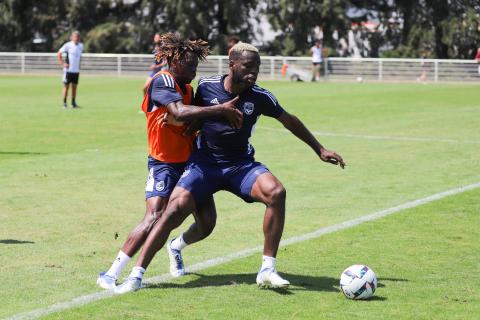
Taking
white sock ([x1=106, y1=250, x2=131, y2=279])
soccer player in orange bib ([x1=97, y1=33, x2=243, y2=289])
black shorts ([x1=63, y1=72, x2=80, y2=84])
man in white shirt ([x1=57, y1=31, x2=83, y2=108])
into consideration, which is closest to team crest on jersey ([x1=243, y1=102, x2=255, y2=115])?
soccer player in orange bib ([x1=97, y1=33, x2=243, y2=289])

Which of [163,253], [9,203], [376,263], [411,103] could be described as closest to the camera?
[376,263]

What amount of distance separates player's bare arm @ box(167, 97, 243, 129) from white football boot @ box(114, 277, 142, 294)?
1211 mm

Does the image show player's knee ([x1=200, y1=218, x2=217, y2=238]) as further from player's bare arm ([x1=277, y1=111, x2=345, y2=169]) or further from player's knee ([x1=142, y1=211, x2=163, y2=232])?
player's bare arm ([x1=277, y1=111, x2=345, y2=169])

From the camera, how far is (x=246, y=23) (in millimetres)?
59688

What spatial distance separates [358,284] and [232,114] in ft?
4.95

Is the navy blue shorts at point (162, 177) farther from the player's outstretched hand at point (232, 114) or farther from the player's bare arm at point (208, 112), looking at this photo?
the player's outstretched hand at point (232, 114)

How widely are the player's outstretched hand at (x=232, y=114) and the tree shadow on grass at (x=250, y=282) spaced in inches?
50.9

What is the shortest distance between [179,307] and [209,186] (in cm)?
112

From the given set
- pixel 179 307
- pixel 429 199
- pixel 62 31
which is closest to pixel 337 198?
pixel 429 199

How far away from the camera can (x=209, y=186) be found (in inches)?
311

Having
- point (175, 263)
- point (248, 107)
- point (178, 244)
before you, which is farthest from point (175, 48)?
point (175, 263)

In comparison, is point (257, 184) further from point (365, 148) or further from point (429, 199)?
point (365, 148)

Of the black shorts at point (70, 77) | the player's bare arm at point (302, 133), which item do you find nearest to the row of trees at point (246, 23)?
the black shorts at point (70, 77)

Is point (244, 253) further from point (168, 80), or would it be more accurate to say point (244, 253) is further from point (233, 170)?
point (168, 80)
